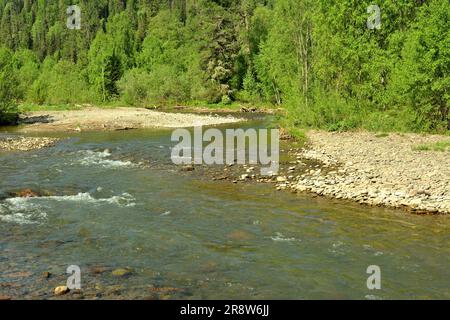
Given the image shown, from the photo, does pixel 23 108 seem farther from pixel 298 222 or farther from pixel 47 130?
pixel 298 222

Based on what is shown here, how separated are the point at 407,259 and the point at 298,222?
4.29 metres

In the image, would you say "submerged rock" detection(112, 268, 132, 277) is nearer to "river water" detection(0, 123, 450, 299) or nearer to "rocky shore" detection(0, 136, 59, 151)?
"river water" detection(0, 123, 450, 299)

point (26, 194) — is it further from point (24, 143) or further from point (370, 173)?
point (24, 143)

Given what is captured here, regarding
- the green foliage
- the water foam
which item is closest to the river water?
the water foam

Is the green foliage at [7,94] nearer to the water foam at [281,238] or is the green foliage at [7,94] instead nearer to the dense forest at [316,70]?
the dense forest at [316,70]

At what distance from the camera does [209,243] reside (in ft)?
46.0

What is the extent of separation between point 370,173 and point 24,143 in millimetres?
26813

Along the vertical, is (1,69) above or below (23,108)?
above

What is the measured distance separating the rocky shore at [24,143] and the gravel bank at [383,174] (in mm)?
19998

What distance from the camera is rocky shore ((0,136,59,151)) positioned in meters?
33.7

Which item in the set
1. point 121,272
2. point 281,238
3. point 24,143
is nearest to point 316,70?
point 24,143

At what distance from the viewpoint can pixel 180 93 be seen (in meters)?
85.9

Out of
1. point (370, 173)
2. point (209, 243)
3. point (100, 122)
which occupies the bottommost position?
point (209, 243)
